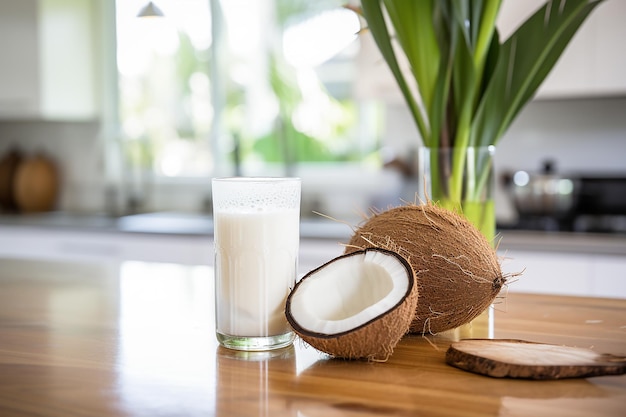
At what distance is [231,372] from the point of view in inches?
27.6

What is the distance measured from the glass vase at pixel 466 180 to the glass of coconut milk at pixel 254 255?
Result: 0.30m

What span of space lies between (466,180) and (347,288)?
32 cm

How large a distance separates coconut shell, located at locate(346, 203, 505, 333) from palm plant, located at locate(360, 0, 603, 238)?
19 centimetres

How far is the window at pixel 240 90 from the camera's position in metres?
3.38

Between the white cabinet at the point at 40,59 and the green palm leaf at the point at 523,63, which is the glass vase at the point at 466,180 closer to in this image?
the green palm leaf at the point at 523,63

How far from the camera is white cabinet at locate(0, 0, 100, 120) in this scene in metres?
3.30

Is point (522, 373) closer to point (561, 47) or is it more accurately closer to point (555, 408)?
point (555, 408)

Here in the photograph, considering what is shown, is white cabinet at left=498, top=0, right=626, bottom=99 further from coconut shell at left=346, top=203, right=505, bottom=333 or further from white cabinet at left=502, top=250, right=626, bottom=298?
coconut shell at left=346, top=203, right=505, bottom=333

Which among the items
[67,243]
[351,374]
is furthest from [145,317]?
[67,243]

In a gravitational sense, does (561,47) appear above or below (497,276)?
above

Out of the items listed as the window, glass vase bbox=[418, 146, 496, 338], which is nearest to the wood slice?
glass vase bbox=[418, 146, 496, 338]

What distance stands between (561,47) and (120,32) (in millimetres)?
3082

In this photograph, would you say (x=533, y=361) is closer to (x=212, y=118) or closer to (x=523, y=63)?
(x=523, y=63)

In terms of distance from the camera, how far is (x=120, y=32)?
3717 millimetres
